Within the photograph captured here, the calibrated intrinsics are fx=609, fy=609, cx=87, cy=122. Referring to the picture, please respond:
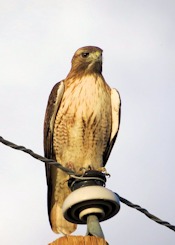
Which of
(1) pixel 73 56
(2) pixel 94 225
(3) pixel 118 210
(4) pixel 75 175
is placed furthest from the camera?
(1) pixel 73 56

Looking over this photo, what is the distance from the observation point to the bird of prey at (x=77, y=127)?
303 inches

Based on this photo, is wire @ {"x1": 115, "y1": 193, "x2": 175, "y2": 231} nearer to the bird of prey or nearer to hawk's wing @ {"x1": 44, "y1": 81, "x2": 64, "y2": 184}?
the bird of prey

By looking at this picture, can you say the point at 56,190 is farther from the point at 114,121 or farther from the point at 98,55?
the point at 98,55

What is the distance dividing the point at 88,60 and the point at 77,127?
4.85 feet

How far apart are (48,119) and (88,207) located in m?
4.11

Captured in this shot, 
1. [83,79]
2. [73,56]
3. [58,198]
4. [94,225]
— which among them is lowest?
[94,225]

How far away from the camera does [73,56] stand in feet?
29.6

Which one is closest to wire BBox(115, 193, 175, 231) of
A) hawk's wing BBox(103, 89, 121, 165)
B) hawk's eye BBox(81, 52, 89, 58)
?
hawk's wing BBox(103, 89, 121, 165)

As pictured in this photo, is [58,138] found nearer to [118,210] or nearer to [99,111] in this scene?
[99,111]

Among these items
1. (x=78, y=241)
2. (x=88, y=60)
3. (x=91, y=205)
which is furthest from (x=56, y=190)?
(x=78, y=241)

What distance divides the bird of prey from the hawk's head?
0.02m

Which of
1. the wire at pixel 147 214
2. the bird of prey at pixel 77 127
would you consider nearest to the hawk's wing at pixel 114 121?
the bird of prey at pixel 77 127

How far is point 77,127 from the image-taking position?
767cm

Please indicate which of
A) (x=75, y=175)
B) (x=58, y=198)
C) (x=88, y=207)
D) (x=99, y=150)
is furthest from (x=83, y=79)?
(x=88, y=207)
